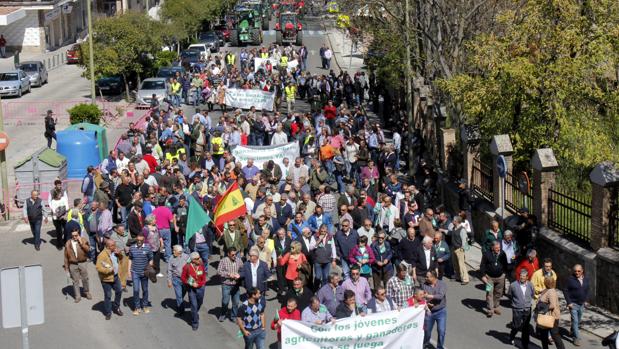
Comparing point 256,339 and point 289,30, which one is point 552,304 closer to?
point 256,339

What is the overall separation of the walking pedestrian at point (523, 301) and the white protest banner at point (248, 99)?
2527cm

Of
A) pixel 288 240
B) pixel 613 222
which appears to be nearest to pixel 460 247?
pixel 613 222

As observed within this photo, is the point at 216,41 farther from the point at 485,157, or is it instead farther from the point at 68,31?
the point at 485,157

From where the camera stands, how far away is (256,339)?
53.9 ft

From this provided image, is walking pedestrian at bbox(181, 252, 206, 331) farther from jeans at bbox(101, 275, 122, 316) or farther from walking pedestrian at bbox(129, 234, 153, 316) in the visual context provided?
jeans at bbox(101, 275, 122, 316)

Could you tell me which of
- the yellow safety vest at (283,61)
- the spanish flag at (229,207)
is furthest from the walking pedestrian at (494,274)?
the yellow safety vest at (283,61)

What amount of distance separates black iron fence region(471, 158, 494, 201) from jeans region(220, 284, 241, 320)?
8.26 m

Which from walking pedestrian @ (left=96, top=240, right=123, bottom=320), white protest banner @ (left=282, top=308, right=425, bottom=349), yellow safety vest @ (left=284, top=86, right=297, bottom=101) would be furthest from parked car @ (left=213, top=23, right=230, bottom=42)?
white protest banner @ (left=282, top=308, right=425, bottom=349)

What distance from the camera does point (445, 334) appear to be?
18.2 meters

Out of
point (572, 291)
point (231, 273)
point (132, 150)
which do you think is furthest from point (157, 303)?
point (132, 150)

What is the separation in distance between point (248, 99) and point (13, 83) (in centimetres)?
1218

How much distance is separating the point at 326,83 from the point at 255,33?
30027mm

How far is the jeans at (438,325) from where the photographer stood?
17.0 meters

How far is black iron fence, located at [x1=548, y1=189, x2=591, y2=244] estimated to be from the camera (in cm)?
2066
